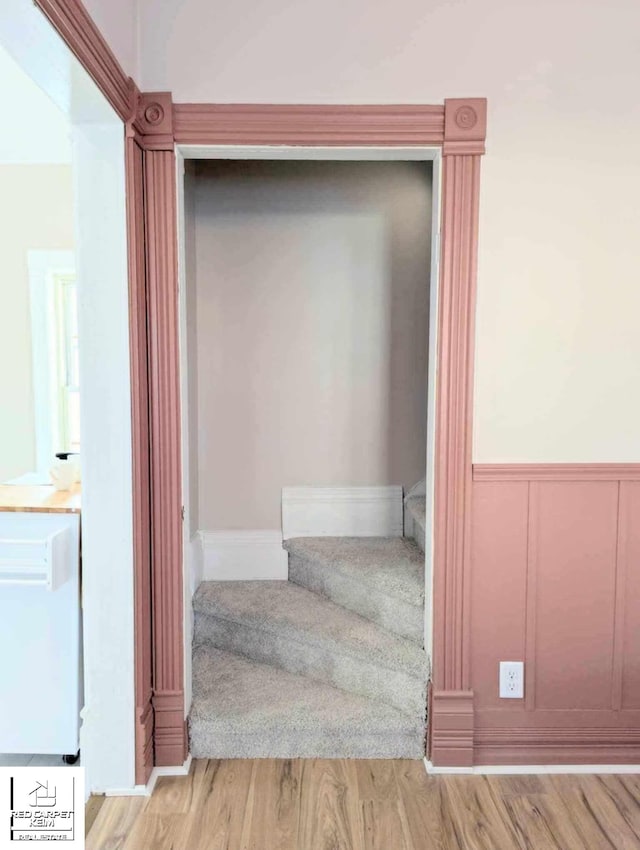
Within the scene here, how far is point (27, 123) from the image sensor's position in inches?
118

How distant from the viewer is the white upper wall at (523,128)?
83.4 inches

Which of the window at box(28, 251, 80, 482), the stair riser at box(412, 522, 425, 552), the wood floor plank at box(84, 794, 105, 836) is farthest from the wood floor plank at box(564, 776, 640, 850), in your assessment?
the window at box(28, 251, 80, 482)

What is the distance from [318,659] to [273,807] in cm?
60

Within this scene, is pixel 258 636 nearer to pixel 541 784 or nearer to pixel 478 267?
pixel 541 784

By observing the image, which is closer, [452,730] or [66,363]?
[452,730]

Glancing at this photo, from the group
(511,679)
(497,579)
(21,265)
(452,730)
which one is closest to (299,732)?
(452,730)

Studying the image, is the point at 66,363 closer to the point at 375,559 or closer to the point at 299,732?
the point at 375,559

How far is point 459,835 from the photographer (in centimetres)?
197

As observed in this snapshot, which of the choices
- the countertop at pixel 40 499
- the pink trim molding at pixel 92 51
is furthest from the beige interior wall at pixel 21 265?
the pink trim molding at pixel 92 51

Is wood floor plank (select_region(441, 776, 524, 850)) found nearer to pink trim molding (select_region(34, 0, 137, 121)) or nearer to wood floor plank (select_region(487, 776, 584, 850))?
wood floor plank (select_region(487, 776, 584, 850))

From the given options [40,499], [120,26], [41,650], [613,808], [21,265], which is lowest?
[613,808]

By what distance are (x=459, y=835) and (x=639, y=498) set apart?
4.29 feet

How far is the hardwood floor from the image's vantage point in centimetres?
195

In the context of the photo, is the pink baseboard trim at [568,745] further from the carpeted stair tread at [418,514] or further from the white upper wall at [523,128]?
the white upper wall at [523,128]
